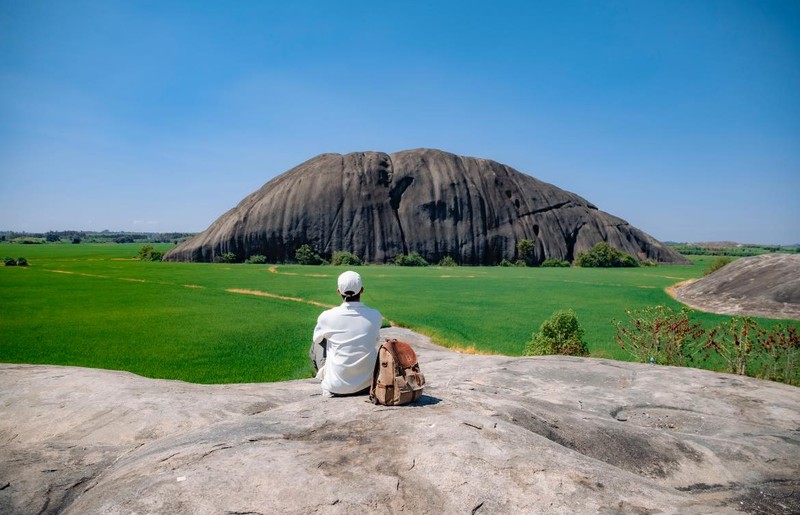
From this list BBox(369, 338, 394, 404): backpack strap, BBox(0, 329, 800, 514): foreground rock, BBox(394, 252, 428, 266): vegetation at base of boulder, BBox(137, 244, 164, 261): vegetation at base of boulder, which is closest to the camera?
BBox(0, 329, 800, 514): foreground rock

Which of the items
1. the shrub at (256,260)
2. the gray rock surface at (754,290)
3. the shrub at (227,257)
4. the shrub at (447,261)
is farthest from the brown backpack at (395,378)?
the shrub at (447,261)

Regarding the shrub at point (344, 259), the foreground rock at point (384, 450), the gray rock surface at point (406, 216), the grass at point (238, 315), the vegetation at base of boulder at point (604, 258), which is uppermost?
the gray rock surface at point (406, 216)

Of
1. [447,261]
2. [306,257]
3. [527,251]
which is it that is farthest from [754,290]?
[306,257]

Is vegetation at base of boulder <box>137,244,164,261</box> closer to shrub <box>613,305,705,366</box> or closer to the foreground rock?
the foreground rock

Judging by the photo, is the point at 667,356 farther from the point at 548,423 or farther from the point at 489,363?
the point at 548,423

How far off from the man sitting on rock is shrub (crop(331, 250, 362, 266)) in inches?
1979

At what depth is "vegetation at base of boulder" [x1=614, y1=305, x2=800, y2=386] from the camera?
11.4 m

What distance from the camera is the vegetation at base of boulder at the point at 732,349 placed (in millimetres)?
11438

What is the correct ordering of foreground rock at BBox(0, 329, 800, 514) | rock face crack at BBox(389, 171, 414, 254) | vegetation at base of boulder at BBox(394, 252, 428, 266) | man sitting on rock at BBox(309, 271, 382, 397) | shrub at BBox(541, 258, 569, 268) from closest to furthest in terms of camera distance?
foreground rock at BBox(0, 329, 800, 514) < man sitting on rock at BBox(309, 271, 382, 397) < vegetation at base of boulder at BBox(394, 252, 428, 266) < rock face crack at BBox(389, 171, 414, 254) < shrub at BBox(541, 258, 569, 268)

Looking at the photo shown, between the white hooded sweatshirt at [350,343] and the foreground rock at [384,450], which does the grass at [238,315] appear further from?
the white hooded sweatshirt at [350,343]

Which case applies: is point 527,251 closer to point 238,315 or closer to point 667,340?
point 238,315

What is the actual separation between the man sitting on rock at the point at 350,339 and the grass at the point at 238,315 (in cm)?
649

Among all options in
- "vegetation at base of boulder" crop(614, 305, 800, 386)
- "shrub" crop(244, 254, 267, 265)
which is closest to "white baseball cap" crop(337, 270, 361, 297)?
"vegetation at base of boulder" crop(614, 305, 800, 386)

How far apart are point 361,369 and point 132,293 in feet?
84.8
